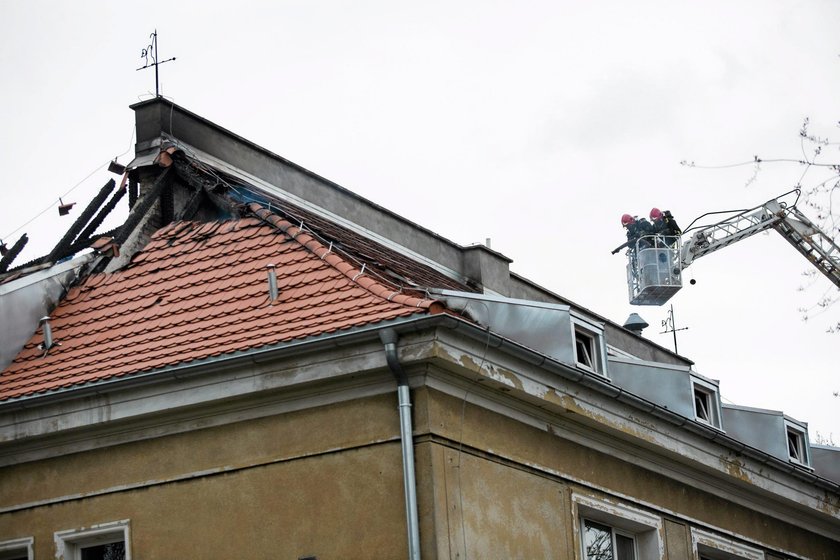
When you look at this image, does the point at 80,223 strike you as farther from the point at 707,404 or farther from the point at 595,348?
the point at 707,404

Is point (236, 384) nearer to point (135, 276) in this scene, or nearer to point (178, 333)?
point (178, 333)

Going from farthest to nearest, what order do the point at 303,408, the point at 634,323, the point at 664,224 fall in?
1. the point at 664,224
2. the point at 634,323
3. the point at 303,408

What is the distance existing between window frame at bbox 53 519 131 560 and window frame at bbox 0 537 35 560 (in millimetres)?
302

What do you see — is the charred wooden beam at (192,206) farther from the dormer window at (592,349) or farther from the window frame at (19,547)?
the dormer window at (592,349)

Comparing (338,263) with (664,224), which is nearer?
(338,263)

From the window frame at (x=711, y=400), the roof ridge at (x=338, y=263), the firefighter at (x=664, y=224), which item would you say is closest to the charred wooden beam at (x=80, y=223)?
the roof ridge at (x=338, y=263)

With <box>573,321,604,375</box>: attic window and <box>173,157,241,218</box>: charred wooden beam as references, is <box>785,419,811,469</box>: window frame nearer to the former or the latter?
<box>573,321,604,375</box>: attic window

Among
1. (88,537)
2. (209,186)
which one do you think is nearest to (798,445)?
(209,186)

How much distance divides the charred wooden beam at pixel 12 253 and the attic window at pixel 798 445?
10.2m

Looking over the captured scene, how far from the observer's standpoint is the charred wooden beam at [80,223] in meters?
17.7

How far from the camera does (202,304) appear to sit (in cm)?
1534

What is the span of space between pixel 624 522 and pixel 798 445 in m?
4.87

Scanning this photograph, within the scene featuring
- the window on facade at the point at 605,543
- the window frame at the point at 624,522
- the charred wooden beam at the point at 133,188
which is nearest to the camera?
the window frame at the point at 624,522

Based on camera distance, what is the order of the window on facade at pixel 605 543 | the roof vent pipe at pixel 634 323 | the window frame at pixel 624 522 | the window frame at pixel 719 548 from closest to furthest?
1. the window frame at pixel 624 522
2. the window on facade at pixel 605 543
3. the window frame at pixel 719 548
4. the roof vent pipe at pixel 634 323
